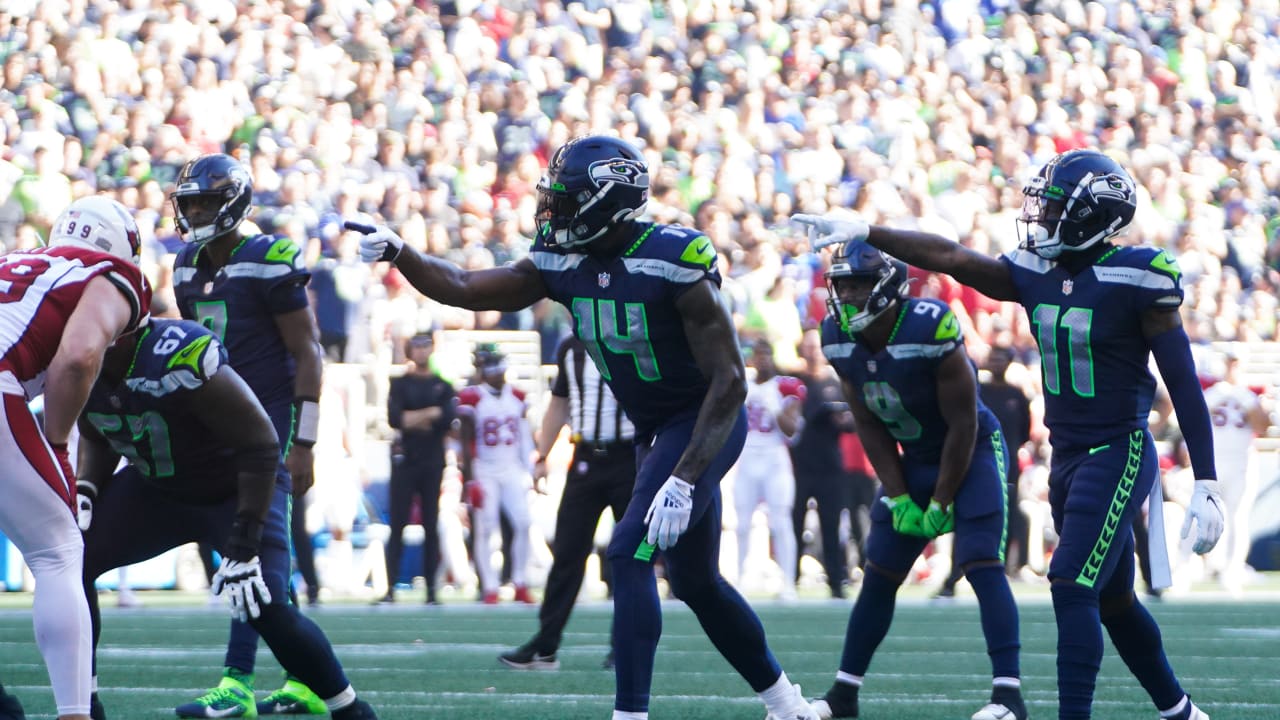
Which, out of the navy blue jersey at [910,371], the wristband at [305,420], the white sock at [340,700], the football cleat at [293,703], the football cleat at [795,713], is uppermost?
the navy blue jersey at [910,371]

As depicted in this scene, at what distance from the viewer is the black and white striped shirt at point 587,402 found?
8.66 metres

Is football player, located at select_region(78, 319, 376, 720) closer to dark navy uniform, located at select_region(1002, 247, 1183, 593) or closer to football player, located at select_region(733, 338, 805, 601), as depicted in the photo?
dark navy uniform, located at select_region(1002, 247, 1183, 593)

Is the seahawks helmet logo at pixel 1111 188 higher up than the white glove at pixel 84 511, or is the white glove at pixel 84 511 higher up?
the seahawks helmet logo at pixel 1111 188

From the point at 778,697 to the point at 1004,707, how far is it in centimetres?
95

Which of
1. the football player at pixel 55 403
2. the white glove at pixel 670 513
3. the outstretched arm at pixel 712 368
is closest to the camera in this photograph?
the football player at pixel 55 403

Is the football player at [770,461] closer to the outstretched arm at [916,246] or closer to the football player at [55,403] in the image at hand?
the outstretched arm at [916,246]

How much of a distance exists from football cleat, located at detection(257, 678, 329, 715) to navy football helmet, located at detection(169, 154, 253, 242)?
157 cm

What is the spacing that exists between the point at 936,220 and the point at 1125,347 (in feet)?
41.7

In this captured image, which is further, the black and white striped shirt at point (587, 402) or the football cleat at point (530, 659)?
the black and white striped shirt at point (587, 402)

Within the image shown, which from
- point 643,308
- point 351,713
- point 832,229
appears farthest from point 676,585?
point 832,229

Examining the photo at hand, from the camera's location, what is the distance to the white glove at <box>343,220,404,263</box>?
5.29 m

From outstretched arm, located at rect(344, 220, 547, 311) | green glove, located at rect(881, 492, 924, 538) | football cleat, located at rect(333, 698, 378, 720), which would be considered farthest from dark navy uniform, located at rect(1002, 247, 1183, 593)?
football cleat, located at rect(333, 698, 378, 720)

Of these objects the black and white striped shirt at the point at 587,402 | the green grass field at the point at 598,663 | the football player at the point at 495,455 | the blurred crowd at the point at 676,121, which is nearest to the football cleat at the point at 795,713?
the green grass field at the point at 598,663

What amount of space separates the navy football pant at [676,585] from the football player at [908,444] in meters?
1.08
